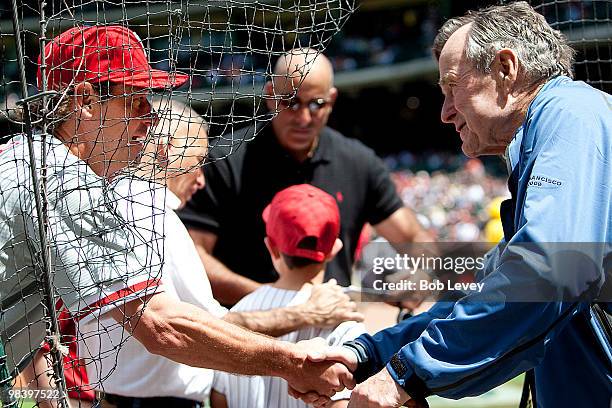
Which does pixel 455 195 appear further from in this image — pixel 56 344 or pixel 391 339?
pixel 56 344

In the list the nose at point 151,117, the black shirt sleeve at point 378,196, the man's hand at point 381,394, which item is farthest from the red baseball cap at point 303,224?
the black shirt sleeve at point 378,196

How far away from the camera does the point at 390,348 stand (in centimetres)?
307

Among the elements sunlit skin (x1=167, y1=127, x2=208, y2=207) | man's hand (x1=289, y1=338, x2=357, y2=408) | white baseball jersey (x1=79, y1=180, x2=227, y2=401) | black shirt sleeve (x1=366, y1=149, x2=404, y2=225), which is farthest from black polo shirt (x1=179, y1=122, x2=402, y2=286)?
man's hand (x1=289, y1=338, x2=357, y2=408)

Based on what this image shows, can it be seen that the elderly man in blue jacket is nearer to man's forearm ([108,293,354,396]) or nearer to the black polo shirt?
man's forearm ([108,293,354,396])

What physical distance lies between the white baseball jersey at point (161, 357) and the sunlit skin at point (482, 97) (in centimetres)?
103

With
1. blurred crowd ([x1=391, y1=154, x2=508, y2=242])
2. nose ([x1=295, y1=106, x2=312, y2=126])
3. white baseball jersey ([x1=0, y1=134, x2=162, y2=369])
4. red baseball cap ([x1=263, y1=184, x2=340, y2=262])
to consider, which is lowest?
blurred crowd ([x1=391, y1=154, x2=508, y2=242])

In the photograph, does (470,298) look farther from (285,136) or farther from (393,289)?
(285,136)

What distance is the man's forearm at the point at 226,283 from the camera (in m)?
4.79

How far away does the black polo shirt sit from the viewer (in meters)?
5.21

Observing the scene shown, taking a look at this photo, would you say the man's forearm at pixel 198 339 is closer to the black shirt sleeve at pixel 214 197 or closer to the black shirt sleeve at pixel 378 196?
the black shirt sleeve at pixel 214 197

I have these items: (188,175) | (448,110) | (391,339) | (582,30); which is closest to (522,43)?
(448,110)

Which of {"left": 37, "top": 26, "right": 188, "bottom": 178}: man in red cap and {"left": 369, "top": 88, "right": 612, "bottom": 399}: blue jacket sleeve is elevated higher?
{"left": 37, "top": 26, "right": 188, "bottom": 178}: man in red cap

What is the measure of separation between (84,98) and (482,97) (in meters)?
1.23

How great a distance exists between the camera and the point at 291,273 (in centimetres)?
352
